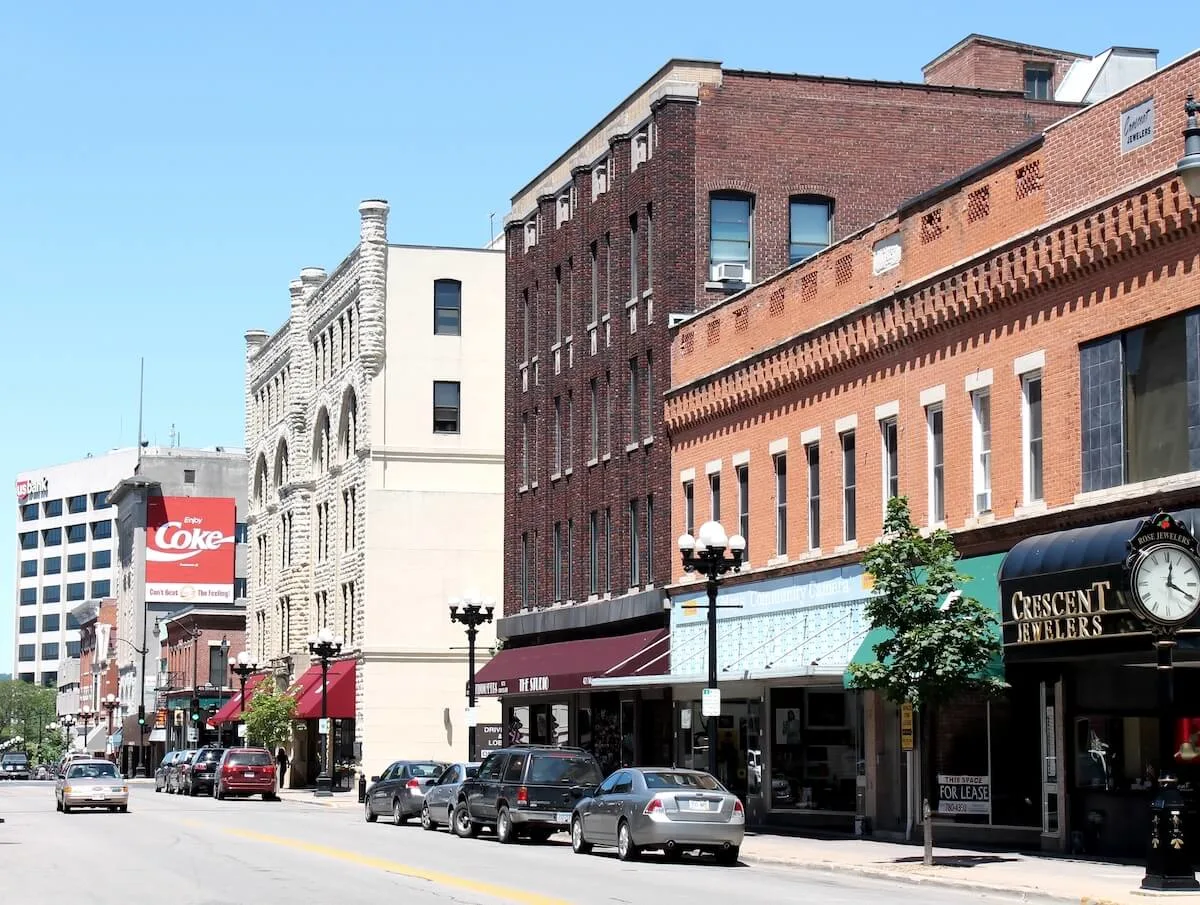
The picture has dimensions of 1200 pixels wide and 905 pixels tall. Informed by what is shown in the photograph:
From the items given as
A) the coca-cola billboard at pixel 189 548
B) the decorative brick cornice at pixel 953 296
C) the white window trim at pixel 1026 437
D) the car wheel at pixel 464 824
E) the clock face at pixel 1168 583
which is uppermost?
the coca-cola billboard at pixel 189 548

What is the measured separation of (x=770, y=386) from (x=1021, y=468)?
33.8ft

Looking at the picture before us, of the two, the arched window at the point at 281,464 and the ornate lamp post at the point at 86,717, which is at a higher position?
the arched window at the point at 281,464

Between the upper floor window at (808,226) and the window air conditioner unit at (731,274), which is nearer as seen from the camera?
the window air conditioner unit at (731,274)

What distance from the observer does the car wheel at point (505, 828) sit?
35906mm

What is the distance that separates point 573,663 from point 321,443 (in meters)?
35.6

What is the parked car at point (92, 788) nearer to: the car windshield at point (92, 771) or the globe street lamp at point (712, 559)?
the car windshield at point (92, 771)

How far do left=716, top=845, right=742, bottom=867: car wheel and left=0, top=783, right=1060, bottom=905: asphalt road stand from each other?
23cm

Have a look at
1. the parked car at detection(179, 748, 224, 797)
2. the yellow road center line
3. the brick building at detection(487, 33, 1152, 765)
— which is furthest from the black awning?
the parked car at detection(179, 748, 224, 797)

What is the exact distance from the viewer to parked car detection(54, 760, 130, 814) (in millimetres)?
53156

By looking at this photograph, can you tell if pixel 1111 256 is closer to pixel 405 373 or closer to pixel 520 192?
pixel 520 192

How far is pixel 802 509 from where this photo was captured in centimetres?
3909

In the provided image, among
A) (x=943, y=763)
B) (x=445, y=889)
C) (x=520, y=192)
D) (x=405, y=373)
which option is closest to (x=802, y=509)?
(x=943, y=763)

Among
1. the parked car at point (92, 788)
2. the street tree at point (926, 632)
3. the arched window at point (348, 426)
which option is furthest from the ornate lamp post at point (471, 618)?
the arched window at point (348, 426)

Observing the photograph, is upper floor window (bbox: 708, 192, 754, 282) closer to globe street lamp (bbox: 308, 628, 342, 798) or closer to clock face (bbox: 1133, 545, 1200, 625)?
globe street lamp (bbox: 308, 628, 342, 798)
